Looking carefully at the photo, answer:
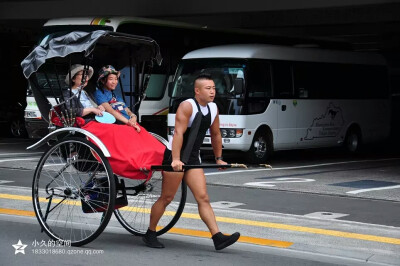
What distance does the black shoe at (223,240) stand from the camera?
24.8 ft

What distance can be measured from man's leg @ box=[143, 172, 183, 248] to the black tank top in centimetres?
20

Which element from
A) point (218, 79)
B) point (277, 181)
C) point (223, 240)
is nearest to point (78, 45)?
point (223, 240)

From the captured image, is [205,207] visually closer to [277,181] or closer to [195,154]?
[195,154]

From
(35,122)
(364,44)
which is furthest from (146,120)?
(364,44)

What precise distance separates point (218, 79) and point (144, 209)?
9.52 metres

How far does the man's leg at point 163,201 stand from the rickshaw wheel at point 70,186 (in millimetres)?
461

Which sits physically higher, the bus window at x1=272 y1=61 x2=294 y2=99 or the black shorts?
the bus window at x1=272 y1=61 x2=294 y2=99

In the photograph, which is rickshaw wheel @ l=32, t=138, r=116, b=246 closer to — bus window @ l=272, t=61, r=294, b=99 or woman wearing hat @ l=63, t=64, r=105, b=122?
woman wearing hat @ l=63, t=64, r=105, b=122

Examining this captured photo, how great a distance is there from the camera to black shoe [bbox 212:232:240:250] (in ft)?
24.8

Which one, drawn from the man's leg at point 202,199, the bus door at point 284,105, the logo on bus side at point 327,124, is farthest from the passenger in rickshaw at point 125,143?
the logo on bus side at point 327,124

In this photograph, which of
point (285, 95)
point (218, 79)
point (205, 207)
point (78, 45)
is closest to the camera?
point (205, 207)

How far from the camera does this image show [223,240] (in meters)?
7.59

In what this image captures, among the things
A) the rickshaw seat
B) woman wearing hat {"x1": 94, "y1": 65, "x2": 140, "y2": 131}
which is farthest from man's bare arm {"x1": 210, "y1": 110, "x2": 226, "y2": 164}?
the rickshaw seat

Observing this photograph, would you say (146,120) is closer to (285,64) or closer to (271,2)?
(285,64)
